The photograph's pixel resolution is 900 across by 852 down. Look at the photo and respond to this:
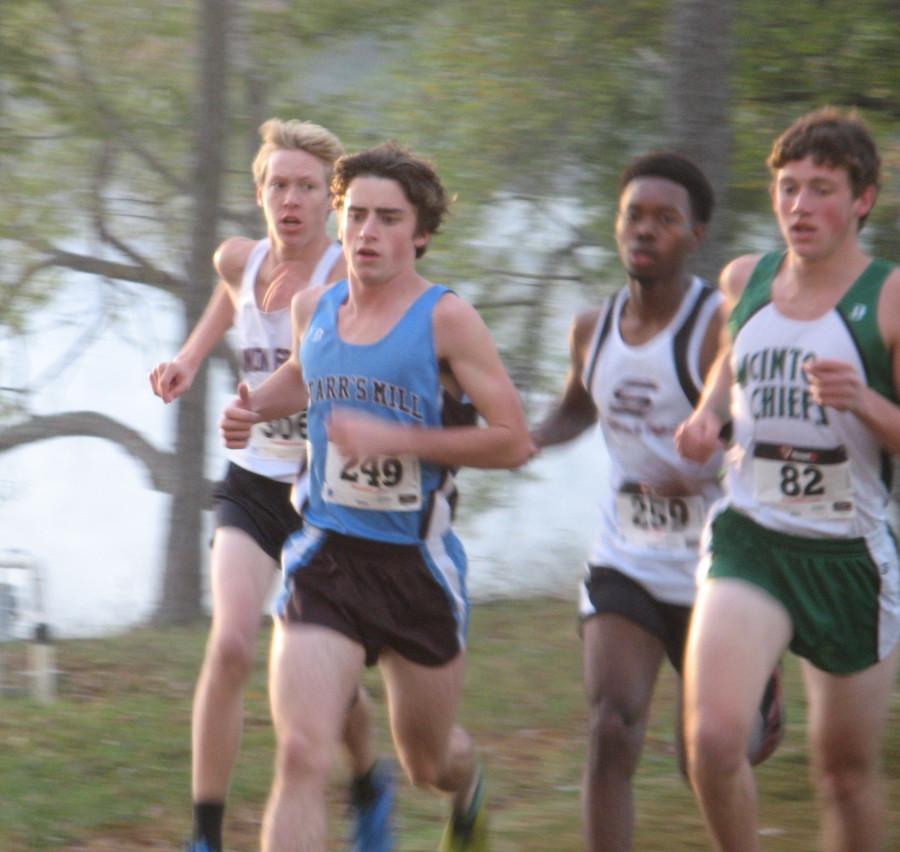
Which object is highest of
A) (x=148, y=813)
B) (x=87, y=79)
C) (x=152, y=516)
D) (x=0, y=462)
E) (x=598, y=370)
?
(x=598, y=370)

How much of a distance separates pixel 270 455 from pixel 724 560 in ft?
5.44

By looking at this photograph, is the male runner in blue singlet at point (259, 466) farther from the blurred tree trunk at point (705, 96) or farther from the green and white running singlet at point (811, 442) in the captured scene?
the blurred tree trunk at point (705, 96)

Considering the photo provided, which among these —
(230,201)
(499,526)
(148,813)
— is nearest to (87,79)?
(230,201)

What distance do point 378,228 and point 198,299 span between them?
6.56 meters

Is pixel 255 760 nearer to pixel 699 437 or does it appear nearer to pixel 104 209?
pixel 699 437

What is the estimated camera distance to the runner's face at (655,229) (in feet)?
15.3

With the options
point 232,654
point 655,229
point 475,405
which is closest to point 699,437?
point 475,405

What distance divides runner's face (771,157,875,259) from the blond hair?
1.80 meters

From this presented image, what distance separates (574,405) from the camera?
16.2 ft

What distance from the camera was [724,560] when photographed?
4.15m

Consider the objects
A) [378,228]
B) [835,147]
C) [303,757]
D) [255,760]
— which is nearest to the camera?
[303,757]

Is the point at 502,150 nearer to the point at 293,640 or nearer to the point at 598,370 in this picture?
the point at 598,370

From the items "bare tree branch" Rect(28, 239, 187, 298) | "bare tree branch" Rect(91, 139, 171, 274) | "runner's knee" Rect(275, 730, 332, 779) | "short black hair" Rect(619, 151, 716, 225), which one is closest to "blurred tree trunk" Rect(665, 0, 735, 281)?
"short black hair" Rect(619, 151, 716, 225)

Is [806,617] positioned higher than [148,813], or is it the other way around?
[806,617]
